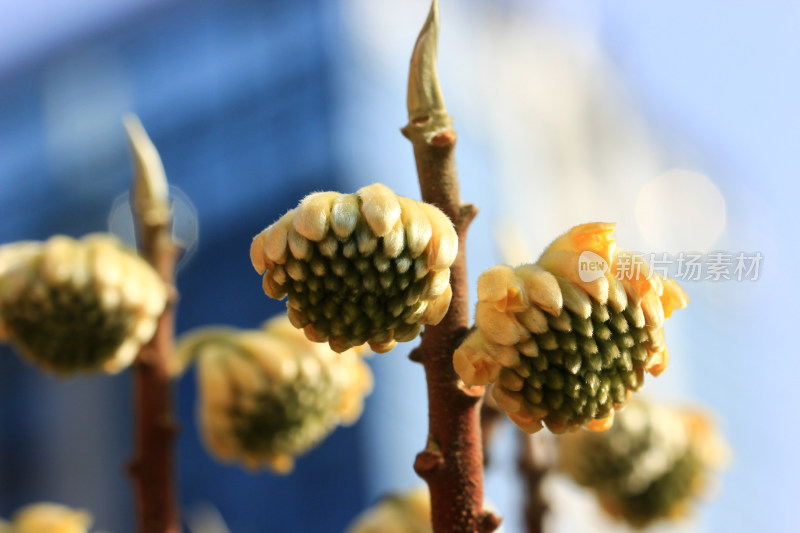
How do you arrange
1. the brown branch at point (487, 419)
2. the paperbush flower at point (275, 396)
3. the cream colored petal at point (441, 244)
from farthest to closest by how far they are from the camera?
1. the paperbush flower at point (275, 396)
2. the brown branch at point (487, 419)
3. the cream colored petal at point (441, 244)

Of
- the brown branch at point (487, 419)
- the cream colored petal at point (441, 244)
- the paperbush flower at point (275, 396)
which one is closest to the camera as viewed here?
the cream colored petal at point (441, 244)

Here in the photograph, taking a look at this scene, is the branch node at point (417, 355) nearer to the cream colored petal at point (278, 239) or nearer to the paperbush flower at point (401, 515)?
the cream colored petal at point (278, 239)

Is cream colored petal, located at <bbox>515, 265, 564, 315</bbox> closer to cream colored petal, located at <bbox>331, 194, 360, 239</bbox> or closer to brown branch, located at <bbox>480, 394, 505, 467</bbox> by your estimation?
cream colored petal, located at <bbox>331, 194, 360, 239</bbox>

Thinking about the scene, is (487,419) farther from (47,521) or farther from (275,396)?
(47,521)

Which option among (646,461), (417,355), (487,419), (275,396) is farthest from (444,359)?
(646,461)

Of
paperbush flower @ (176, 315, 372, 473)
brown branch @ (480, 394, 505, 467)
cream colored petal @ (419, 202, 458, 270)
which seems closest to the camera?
cream colored petal @ (419, 202, 458, 270)

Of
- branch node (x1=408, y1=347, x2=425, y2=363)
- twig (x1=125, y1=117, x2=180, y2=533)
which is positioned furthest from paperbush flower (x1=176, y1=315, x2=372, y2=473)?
branch node (x1=408, y1=347, x2=425, y2=363)

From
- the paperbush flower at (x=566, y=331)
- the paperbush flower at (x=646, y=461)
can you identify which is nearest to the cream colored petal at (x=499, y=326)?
the paperbush flower at (x=566, y=331)

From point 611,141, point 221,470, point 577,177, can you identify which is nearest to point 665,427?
point 221,470
